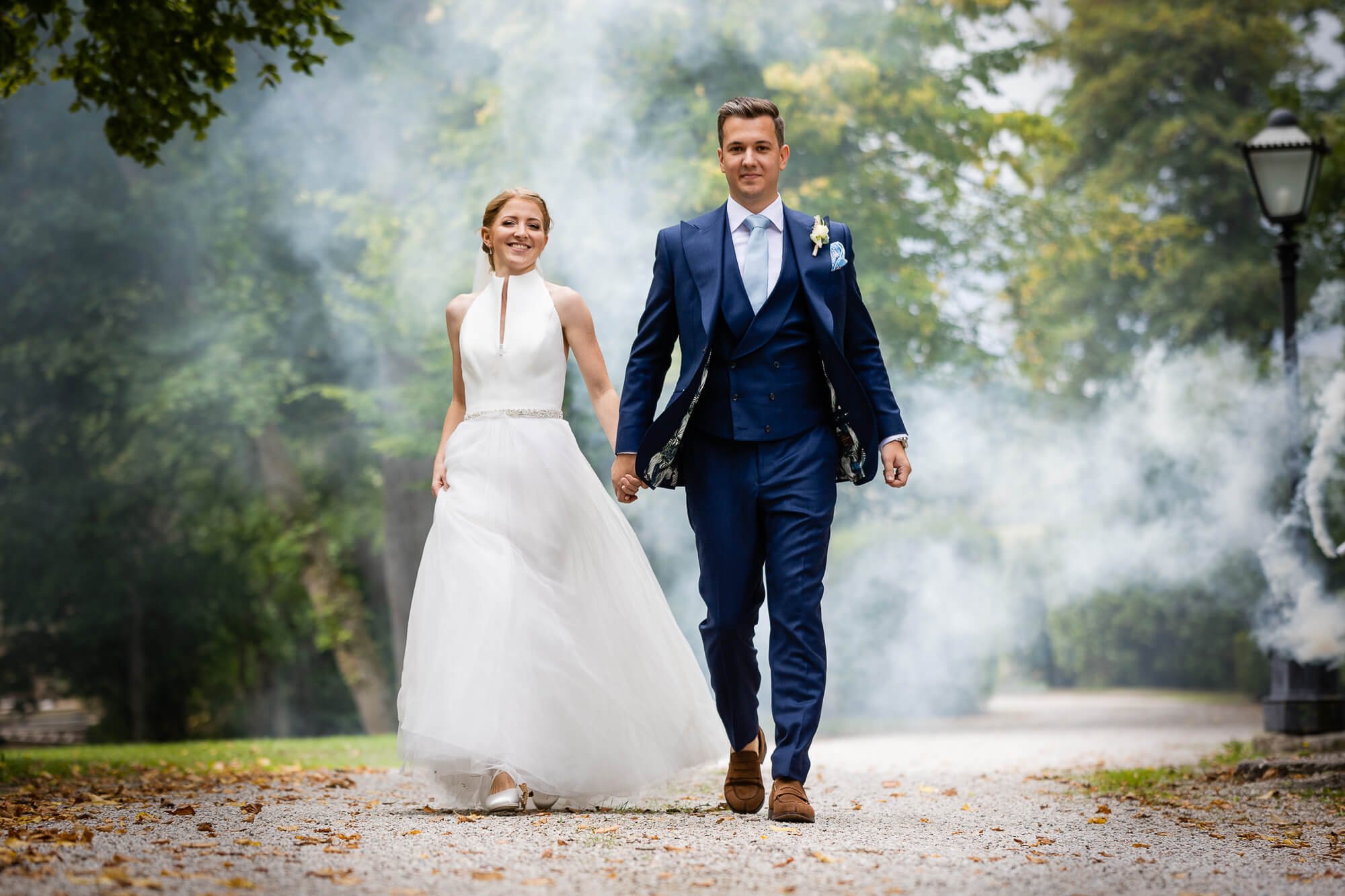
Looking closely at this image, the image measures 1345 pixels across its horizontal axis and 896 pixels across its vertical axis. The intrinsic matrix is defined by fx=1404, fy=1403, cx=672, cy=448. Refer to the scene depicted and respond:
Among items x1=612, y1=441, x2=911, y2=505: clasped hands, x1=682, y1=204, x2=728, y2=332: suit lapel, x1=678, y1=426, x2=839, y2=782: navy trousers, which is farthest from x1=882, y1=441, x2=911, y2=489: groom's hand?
x1=682, y1=204, x2=728, y2=332: suit lapel

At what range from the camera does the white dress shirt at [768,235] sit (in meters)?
4.34

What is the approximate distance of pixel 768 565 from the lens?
428cm

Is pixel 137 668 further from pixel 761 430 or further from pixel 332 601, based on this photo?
pixel 761 430

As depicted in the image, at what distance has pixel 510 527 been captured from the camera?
465 centimetres

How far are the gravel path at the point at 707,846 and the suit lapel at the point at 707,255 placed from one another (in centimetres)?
154

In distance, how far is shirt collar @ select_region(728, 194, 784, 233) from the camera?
4391 mm

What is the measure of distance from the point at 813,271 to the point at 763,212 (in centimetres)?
→ 27

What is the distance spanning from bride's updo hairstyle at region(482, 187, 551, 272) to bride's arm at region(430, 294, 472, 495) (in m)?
0.18

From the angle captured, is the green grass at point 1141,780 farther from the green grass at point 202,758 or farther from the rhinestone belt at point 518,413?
→ the green grass at point 202,758

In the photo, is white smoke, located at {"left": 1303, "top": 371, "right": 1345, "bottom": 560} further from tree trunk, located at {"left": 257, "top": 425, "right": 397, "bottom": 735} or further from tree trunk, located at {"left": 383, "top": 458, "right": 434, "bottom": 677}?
tree trunk, located at {"left": 257, "top": 425, "right": 397, "bottom": 735}

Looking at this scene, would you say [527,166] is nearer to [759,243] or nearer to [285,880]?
[759,243]

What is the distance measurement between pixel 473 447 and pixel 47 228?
38.7 feet

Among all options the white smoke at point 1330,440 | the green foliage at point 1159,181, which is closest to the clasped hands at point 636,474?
the white smoke at point 1330,440

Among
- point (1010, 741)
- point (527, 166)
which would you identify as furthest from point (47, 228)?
point (1010, 741)
